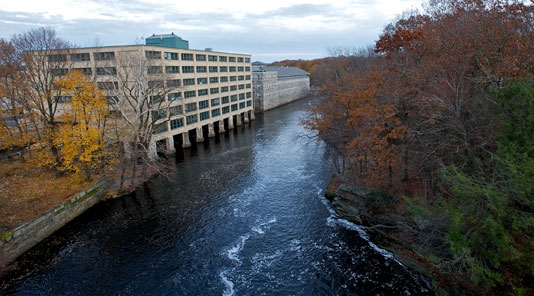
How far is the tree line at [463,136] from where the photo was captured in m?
13.6

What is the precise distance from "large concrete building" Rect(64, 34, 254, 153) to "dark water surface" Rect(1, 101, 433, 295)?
38.8 feet

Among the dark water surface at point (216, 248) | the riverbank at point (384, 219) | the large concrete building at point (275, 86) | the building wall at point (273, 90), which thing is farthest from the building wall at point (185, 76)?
the riverbank at point (384, 219)

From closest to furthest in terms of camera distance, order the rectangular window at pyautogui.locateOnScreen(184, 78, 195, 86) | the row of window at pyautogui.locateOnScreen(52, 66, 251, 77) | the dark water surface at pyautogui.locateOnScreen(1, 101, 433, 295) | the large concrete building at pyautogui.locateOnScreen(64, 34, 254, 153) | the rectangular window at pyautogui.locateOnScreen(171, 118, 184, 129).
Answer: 1. the dark water surface at pyautogui.locateOnScreen(1, 101, 433, 295)
2. the row of window at pyautogui.locateOnScreen(52, 66, 251, 77)
3. the large concrete building at pyautogui.locateOnScreen(64, 34, 254, 153)
4. the rectangular window at pyautogui.locateOnScreen(171, 118, 184, 129)
5. the rectangular window at pyautogui.locateOnScreen(184, 78, 195, 86)

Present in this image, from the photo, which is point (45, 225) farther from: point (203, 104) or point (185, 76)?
point (203, 104)

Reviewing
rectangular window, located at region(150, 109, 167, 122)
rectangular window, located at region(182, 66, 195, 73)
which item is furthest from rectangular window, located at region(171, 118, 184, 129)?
rectangular window, located at region(182, 66, 195, 73)

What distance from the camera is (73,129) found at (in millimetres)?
30125

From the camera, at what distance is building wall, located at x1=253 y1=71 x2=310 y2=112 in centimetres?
8888

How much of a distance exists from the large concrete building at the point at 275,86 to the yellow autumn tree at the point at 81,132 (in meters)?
59.3

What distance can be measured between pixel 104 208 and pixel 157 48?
25243 mm

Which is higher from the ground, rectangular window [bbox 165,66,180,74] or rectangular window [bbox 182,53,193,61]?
rectangular window [bbox 182,53,193,61]

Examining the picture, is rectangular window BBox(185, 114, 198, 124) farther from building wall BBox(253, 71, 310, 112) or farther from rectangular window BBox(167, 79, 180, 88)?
building wall BBox(253, 71, 310, 112)

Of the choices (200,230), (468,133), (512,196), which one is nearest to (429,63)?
(468,133)

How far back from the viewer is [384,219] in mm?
24484

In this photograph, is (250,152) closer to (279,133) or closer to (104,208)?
(279,133)
